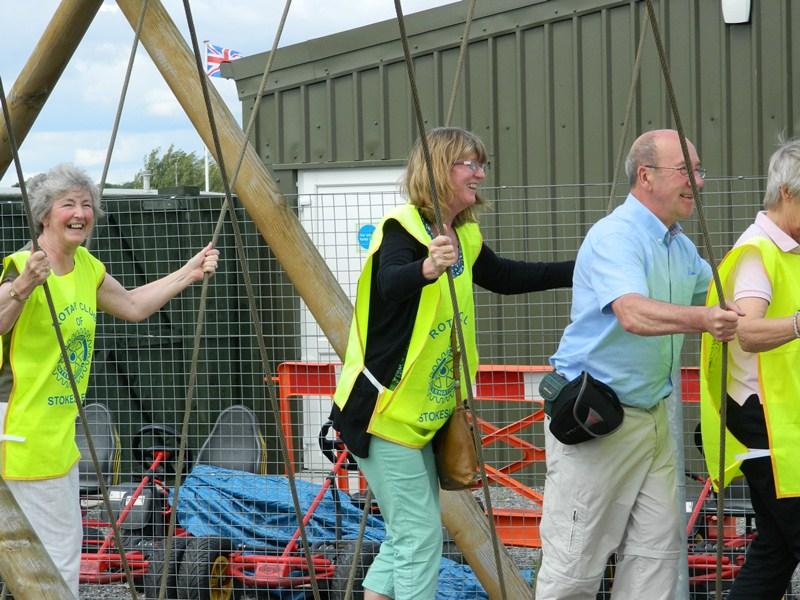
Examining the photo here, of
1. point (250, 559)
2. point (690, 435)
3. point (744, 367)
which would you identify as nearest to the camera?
point (744, 367)

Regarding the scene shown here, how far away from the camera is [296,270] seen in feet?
16.2

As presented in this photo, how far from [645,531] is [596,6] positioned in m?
4.93

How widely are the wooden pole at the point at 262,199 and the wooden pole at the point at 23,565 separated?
83.4 inches

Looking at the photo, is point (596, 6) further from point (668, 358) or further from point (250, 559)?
point (668, 358)

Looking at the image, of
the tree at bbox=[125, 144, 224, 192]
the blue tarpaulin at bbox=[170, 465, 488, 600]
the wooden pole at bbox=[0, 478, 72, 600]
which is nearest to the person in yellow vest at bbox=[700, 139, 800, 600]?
the wooden pole at bbox=[0, 478, 72, 600]

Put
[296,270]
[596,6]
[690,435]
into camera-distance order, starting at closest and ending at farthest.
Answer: [296,270], [690,435], [596,6]

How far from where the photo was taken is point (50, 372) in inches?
158


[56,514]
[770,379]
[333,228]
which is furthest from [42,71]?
[333,228]

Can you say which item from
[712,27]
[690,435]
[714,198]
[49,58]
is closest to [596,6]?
[712,27]

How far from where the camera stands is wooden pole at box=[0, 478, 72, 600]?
113 inches

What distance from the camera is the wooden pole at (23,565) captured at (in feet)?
9.41

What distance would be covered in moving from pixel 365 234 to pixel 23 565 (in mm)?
4652

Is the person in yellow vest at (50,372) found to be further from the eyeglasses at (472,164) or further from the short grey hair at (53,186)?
the eyeglasses at (472,164)

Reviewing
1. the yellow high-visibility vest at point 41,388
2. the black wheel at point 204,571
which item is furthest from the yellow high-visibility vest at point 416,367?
the black wheel at point 204,571
